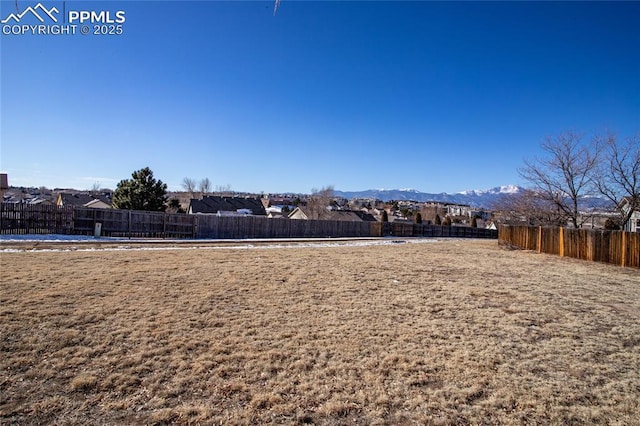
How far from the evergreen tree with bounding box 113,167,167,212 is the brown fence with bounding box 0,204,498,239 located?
906 centimetres

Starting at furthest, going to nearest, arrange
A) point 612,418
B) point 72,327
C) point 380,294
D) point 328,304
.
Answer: point 380,294 < point 328,304 < point 72,327 < point 612,418

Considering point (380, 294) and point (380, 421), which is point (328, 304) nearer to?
point (380, 294)

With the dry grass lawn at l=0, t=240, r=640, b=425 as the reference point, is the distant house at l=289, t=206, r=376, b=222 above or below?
above

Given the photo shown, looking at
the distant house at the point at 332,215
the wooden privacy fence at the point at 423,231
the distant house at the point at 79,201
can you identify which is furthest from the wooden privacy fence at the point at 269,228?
the distant house at the point at 79,201

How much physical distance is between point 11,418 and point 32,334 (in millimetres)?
2189

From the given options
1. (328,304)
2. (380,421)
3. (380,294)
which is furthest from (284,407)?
(380,294)

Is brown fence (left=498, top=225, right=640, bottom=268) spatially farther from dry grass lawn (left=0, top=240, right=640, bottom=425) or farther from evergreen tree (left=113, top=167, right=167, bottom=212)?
evergreen tree (left=113, top=167, right=167, bottom=212)

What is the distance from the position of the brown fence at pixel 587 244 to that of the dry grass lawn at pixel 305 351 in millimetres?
6725

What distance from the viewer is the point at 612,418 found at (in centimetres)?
326

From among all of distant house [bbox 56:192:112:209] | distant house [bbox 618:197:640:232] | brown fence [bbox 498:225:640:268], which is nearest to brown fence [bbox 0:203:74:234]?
brown fence [bbox 498:225:640:268]

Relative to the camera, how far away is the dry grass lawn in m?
3.28

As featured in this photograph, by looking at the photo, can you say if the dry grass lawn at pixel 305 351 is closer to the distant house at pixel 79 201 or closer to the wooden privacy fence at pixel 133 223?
the wooden privacy fence at pixel 133 223

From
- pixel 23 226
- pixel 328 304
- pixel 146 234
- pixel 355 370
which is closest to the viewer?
pixel 355 370

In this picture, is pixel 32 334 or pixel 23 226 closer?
pixel 32 334
